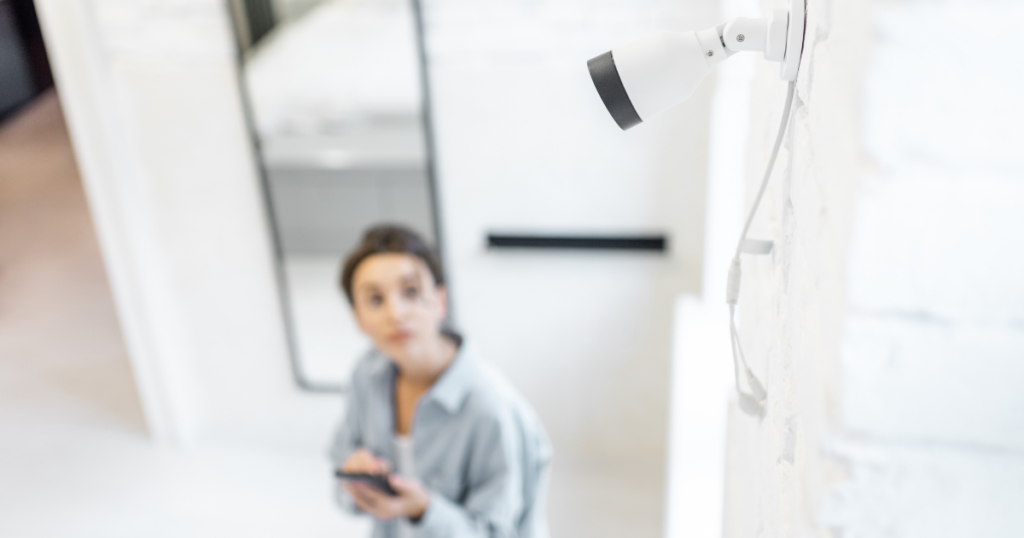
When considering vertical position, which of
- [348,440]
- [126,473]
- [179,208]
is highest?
[179,208]

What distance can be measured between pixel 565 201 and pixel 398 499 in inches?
37.2

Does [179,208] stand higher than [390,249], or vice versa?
[390,249]

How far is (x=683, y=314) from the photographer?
2125 millimetres

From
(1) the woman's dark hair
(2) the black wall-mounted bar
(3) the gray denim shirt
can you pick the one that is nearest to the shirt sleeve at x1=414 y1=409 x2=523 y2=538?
(3) the gray denim shirt

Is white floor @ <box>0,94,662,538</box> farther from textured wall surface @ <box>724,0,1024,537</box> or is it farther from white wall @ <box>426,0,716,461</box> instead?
textured wall surface @ <box>724,0,1024,537</box>

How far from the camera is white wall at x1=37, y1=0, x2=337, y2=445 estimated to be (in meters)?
2.22

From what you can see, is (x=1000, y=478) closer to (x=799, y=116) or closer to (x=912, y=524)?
(x=912, y=524)

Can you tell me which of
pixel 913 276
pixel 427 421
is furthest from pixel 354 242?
pixel 913 276

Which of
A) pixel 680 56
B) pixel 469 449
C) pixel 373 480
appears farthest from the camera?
pixel 469 449

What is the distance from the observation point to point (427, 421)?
163 centimetres

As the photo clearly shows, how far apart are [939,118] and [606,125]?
1.72m

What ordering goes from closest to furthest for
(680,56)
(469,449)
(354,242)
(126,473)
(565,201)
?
1. (680,56)
2. (469,449)
3. (565,201)
4. (354,242)
5. (126,473)

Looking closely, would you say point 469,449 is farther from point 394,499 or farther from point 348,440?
point 348,440

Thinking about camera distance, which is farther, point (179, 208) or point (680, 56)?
point (179, 208)
